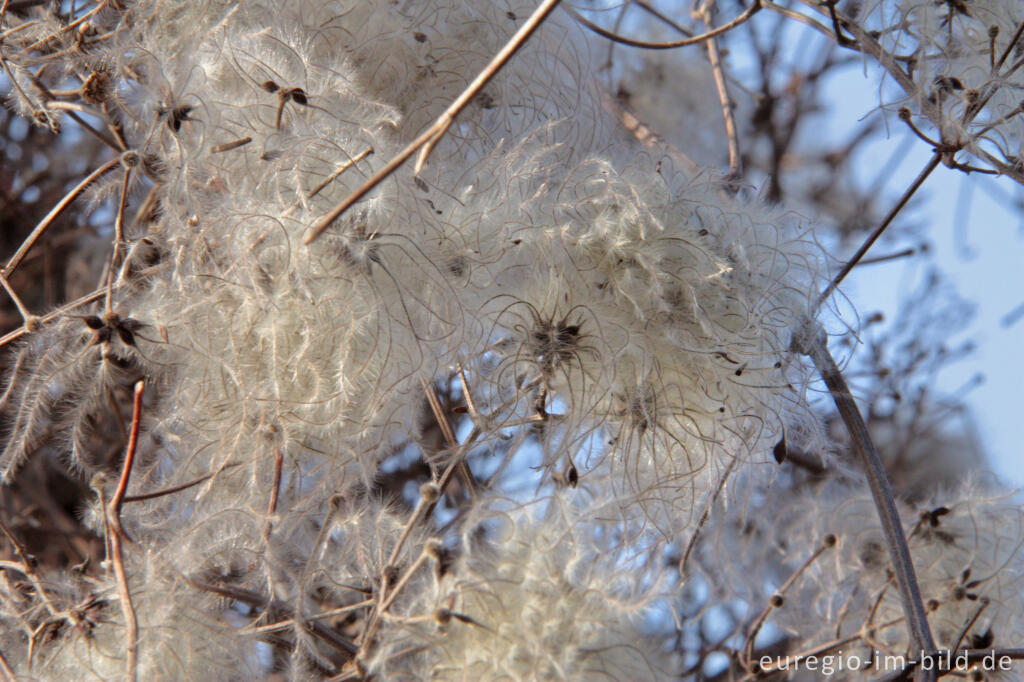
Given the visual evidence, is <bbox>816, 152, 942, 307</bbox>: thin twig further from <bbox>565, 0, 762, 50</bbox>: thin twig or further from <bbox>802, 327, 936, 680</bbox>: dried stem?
<bbox>565, 0, 762, 50</bbox>: thin twig

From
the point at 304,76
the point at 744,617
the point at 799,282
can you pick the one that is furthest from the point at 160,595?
the point at 744,617

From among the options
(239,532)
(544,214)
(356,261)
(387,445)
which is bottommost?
(239,532)

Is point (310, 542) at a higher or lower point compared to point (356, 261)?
lower

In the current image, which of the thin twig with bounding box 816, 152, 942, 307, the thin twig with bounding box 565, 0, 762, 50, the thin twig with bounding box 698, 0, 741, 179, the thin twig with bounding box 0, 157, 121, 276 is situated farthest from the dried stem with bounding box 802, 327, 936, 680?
the thin twig with bounding box 0, 157, 121, 276

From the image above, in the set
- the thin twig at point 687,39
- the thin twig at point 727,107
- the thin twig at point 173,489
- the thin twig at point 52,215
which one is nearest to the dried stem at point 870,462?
the thin twig at point 727,107

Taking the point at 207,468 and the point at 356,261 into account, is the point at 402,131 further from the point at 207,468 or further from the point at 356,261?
the point at 207,468

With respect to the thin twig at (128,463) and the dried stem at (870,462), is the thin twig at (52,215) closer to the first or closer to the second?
the thin twig at (128,463)

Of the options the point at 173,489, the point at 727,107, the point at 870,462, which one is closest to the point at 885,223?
the point at 870,462

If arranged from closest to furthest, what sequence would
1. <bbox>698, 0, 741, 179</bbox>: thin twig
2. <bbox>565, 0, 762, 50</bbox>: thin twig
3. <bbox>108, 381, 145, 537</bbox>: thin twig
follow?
<bbox>108, 381, 145, 537</bbox>: thin twig → <bbox>565, 0, 762, 50</bbox>: thin twig → <bbox>698, 0, 741, 179</bbox>: thin twig

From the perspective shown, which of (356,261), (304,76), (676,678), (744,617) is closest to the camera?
(356,261)

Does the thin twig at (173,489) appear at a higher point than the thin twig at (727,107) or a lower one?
lower

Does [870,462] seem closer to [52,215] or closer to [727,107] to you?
[727,107]
